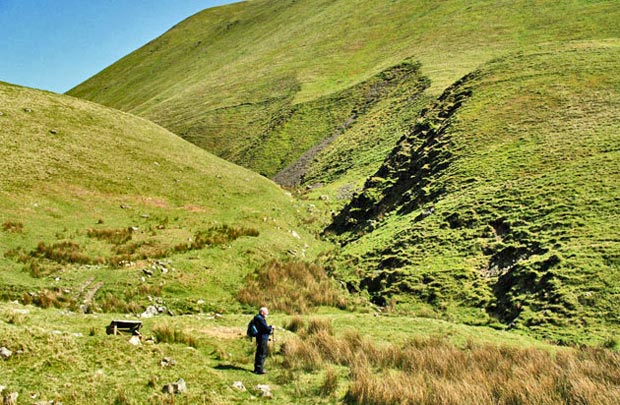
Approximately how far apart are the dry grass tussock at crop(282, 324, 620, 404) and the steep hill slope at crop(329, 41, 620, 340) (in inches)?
153

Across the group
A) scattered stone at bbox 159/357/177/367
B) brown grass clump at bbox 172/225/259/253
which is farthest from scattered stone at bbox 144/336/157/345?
brown grass clump at bbox 172/225/259/253

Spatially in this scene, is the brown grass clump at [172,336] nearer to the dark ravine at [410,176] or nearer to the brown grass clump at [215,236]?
the brown grass clump at [215,236]

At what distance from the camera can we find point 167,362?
13.0 m

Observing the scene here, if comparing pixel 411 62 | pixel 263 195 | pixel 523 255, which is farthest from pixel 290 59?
pixel 523 255

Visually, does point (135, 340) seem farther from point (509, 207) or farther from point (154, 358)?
point (509, 207)

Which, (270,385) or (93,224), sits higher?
(93,224)

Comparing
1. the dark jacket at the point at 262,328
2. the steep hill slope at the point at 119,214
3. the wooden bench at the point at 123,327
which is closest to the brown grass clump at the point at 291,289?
the steep hill slope at the point at 119,214

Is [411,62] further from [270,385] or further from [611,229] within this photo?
[270,385]

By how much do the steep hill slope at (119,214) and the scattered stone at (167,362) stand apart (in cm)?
847

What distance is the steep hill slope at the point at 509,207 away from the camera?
770 inches

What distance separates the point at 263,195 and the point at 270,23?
160 metres

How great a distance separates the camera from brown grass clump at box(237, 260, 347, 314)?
76.5 feet

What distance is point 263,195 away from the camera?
4556cm

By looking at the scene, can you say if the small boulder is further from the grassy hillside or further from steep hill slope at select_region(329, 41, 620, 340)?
the grassy hillside
